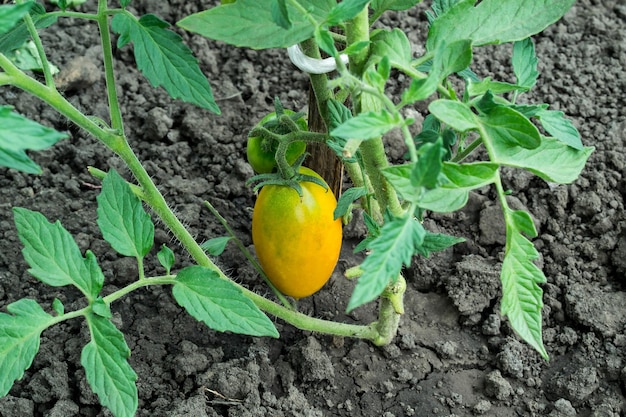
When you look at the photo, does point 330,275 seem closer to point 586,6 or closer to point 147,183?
point 147,183

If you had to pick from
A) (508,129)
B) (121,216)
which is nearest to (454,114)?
(508,129)

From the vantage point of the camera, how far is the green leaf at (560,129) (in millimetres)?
1163

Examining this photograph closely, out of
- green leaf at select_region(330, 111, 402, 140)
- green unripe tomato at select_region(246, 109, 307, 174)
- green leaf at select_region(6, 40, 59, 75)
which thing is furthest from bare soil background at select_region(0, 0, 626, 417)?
green leaf at select_region(330, 111, 402, 140)

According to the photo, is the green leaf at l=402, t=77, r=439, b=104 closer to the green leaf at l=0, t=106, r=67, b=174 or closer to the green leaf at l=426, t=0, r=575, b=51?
the green leaf at l=426, t=0, r=575, b=51

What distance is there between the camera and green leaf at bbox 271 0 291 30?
0.93 m

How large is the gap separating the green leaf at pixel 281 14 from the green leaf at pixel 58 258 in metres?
0.50

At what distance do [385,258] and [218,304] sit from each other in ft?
1.33

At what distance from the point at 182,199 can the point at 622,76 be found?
127 cm

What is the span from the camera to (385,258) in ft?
2.87

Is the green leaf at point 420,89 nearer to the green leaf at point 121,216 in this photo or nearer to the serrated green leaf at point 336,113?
the serrated green leaf at point 336,113

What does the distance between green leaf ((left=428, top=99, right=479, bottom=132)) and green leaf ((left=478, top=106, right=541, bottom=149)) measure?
31mm

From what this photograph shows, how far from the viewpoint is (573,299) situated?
5.49 ft

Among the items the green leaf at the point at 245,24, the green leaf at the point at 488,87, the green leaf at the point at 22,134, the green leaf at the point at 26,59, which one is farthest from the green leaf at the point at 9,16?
the green leaf at the point at 26,59

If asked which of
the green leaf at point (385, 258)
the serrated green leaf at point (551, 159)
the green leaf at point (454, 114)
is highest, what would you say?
the green leaf at point (454, 114)
